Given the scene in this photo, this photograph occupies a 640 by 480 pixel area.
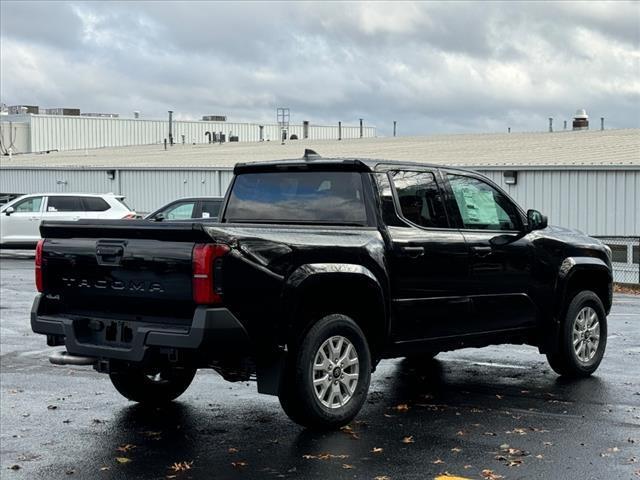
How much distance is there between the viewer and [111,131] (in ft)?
225

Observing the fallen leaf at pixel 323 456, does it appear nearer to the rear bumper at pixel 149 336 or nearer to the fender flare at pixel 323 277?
the rear bumper at pixel 149 336

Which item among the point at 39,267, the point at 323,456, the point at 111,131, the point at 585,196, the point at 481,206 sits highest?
the point at 111,131

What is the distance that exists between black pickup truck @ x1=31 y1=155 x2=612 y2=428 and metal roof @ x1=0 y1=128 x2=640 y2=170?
1809 centimetres

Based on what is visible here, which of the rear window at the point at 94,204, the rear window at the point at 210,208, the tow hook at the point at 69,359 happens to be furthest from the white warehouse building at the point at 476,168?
the tow hook at the point at 69,359

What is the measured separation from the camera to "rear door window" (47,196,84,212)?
30.7m

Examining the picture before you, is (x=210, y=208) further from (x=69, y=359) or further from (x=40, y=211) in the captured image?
(x=69, y=359)

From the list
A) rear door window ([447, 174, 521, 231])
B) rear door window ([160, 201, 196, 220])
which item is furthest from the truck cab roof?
rear door window ([160, 201, 196, 220])

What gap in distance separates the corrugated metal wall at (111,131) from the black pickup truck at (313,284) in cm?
5896

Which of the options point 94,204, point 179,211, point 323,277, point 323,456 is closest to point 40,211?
point 94,204

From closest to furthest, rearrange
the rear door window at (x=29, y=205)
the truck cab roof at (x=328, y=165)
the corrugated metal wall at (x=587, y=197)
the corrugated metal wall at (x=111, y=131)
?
1. the truck cab roof at (x=328, y=165)
2. the corrugated metal wall at (x=587, y=197)
3. the rear door window at (x=29, y=205)
4. the corrugated metal wall at (x=111, y=131)

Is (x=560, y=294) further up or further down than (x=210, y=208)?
further down

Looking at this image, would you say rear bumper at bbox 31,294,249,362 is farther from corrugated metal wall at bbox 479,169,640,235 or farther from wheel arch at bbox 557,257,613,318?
corrugated metal wall at bbox 479,169,640,235

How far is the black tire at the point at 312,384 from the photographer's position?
25.4 feet

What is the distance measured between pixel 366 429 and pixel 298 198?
203 cm
